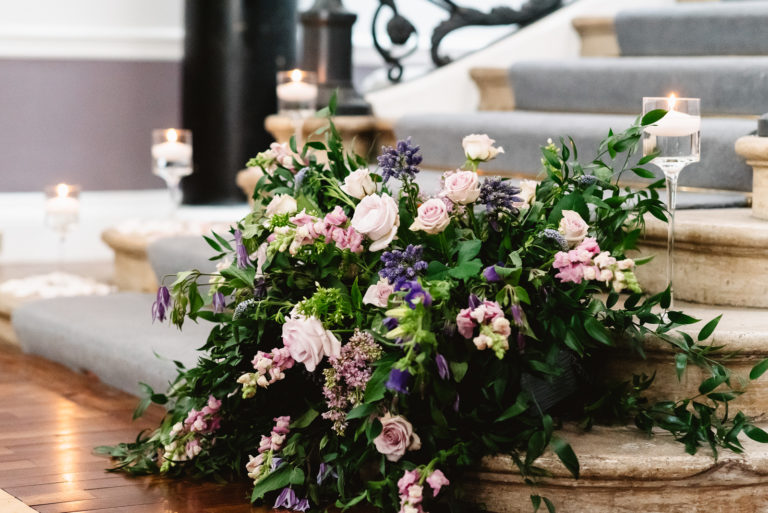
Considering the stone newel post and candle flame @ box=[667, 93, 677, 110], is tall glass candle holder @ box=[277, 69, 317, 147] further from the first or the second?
candle flame @ box=[667, 93, 677, 110]

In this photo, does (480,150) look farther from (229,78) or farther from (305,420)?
(229,78)

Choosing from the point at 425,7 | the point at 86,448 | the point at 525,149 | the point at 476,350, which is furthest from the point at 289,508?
the point at 425,7

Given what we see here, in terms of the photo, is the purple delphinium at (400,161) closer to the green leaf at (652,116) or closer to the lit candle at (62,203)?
the green leaf at (652,116)

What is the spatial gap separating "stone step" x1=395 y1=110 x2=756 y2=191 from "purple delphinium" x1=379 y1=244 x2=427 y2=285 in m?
1.13

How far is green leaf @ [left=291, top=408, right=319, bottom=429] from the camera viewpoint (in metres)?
2.17

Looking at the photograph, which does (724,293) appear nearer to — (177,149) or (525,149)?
(525,149)

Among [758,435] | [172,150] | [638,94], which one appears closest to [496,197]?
[758,435]

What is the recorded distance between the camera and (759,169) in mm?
2645

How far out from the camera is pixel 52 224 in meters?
4.11

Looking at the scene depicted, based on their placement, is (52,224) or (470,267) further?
(52,224)

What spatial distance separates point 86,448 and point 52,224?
170cm

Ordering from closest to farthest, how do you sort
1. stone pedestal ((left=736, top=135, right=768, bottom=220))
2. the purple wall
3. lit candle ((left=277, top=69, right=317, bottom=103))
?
1. stone pedestal ((left=736, top=135, right=768, bottom=220))
2. lit candle ((left=277, top=69, right=317, bottom=103))
3. the purple wall

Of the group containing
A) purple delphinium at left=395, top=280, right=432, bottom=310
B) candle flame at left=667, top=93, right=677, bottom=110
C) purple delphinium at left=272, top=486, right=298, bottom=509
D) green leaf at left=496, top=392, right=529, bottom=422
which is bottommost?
purple delphinium at left=272, top=486, right=298, bottom=509

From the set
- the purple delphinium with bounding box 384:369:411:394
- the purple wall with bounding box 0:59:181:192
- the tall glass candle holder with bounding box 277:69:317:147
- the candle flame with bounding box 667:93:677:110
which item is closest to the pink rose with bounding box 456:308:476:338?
the purple delphinium with bounding box 384:369:411:394
